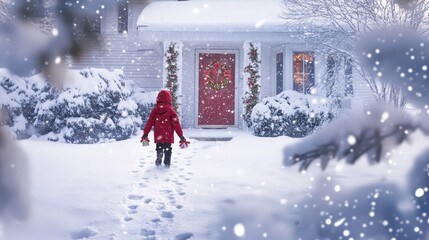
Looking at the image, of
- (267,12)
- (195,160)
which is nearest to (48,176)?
(195,160)

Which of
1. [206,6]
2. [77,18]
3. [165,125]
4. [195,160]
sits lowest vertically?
[195,160]

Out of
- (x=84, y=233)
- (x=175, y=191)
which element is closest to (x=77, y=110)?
(x=175, y=191)

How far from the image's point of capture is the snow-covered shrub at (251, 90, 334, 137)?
11.0 metres

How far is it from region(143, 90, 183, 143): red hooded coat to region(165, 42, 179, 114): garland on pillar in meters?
5.50

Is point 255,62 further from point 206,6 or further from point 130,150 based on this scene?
point 130,150

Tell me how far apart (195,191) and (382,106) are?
417cm

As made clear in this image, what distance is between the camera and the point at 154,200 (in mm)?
4895

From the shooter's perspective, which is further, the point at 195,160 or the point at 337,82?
the point at 337,82

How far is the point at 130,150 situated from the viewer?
354 inches

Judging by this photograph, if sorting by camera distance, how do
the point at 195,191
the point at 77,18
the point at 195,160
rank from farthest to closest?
the point at 195,160, the point at 195,191, the point at 77,18

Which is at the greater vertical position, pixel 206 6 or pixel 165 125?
pixel 206 6

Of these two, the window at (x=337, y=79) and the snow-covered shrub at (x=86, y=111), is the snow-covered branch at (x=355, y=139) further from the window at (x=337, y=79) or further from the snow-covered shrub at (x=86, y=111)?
the window at (x=337, y=79)

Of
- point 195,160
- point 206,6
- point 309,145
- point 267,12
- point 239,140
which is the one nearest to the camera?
point 309,145

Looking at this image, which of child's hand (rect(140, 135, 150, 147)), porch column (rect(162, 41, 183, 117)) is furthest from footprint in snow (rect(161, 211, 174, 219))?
porch column (rect(162, 41, 183, 117))
